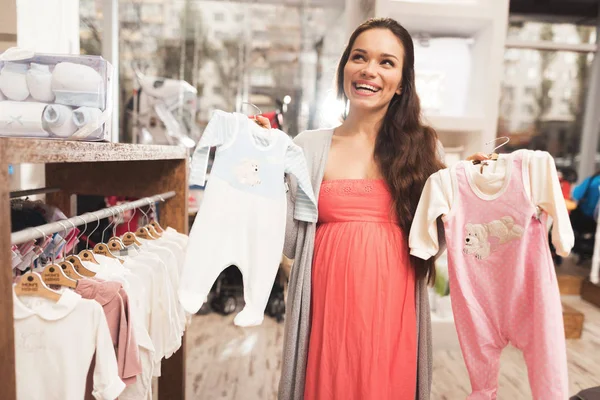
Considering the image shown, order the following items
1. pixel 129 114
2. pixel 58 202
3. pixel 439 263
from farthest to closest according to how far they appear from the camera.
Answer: pixel 129 114 < pixel 439 263 < pixel 58 202

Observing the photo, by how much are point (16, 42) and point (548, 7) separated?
4664 mm

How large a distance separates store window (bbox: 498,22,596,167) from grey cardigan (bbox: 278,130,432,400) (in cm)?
376

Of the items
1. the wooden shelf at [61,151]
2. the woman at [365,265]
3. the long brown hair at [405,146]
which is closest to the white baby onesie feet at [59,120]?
the wooden shelf at [61,151]

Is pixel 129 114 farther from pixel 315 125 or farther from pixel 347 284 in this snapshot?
pixel 347 284

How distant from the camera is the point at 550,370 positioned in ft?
4.16

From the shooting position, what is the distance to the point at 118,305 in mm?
1159

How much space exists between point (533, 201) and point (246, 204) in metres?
0.85

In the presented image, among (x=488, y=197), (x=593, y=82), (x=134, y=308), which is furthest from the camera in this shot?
(x=593, y=82)

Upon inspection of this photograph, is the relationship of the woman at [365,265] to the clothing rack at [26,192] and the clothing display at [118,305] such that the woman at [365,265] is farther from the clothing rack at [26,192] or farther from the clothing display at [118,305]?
the clothing rack at [26,192]

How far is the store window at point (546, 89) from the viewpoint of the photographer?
4.57 metres

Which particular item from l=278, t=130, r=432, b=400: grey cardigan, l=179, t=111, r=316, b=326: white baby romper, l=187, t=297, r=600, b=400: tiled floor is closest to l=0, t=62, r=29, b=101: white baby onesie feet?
l=179, t=111, r=316, b=326: white baby romper

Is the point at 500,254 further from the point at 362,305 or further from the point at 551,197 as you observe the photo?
the point at 362,305

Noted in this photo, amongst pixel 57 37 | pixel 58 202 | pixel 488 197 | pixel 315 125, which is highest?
pixel 57 37

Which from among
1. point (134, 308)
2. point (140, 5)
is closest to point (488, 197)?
point (134, 308)
